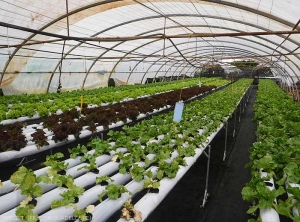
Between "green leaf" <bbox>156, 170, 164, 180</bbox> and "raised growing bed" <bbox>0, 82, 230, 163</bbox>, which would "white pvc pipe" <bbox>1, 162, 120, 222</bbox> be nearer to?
"green leaf" <bbox>156, 170, 164, 180</bbox>

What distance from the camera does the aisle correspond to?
4887mm

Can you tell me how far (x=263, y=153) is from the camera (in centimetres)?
404

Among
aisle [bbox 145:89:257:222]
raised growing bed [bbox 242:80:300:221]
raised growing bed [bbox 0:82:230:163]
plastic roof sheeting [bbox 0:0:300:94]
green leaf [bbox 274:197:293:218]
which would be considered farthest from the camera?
plastic roof sheeting [bbox 0:0:300:94]

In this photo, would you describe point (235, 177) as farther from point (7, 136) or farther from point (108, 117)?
point (7, 136)

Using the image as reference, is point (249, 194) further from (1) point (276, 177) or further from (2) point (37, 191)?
(2) point (37, 191)

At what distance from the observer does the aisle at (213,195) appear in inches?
192

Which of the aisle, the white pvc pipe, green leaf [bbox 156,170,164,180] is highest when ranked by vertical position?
green leaf [bbox 156,170,164,180]

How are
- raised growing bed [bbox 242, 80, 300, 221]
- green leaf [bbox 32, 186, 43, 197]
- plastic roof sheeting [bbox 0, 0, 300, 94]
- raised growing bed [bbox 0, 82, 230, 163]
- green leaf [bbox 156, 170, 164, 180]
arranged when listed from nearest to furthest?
raised growing bed [bbox 242, 80, 300, 221]
green leaf [bbox 32, 186, 43, 197]
green leaf [bbox 156, 170, 164, 180]
raised growing bed [bbox 0, 82, 230, 163]
plastic roof sheeting [bbox 0, 0, 300, 94]

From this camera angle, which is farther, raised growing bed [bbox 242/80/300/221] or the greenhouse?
the greenhouse

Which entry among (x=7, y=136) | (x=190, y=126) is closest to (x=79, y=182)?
(x=7, y=136)

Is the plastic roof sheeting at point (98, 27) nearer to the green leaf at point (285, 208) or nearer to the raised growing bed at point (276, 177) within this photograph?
the raised growing bed at point (276, 177)

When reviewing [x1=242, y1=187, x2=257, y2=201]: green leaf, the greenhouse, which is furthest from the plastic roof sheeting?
[x1=242, y1=187, x2=257, y2=201]: green leaf

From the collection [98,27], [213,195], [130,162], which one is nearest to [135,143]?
[130,162]

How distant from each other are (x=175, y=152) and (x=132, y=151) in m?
0.85
